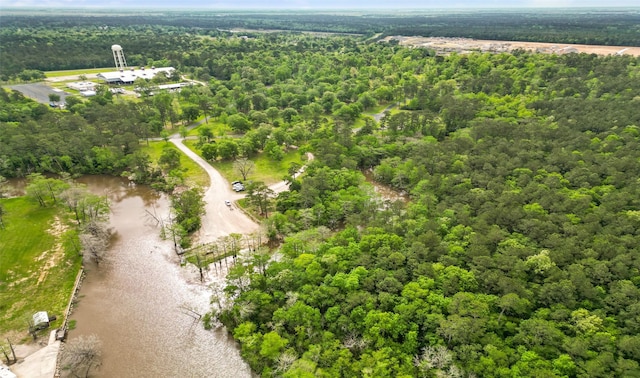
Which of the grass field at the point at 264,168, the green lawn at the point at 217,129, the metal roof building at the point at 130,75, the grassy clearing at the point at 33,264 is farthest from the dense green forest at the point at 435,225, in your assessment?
the metal roof building at the point at 130,75

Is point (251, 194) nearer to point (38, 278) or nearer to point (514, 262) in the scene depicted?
point (38, 278)

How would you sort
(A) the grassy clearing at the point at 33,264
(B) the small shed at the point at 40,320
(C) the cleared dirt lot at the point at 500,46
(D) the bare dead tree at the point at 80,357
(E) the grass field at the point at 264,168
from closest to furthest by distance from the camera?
(D) the bare dead tree at the point at 80,357
(B) the small shed at the point at 40,320
(A) the grassy clearing at the point at 33,264
(E) the grass field at the point at 264,168
(C) the cleared dirt lot at the point at 500,46

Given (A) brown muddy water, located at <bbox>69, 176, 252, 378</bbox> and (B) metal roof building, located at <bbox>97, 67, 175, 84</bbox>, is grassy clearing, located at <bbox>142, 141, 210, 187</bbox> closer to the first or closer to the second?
(A) brown muddy water, located at <bbox>69, 176, 252, 378</bbox>

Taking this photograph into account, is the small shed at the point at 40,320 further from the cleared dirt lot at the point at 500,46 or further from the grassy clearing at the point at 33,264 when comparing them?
the cleared dirt lot at the point at 500,46

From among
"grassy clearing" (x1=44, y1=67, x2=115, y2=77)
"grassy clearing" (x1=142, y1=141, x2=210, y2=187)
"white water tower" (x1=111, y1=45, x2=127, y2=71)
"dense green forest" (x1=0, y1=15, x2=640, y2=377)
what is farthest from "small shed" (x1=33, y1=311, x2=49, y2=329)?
"grassy clearing" (x1=44, y1=67, x2=115, y2=77)

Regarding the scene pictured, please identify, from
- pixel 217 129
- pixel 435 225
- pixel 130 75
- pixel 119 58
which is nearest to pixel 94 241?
pixel 435 225

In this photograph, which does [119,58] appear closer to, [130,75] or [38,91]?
[130,75]
